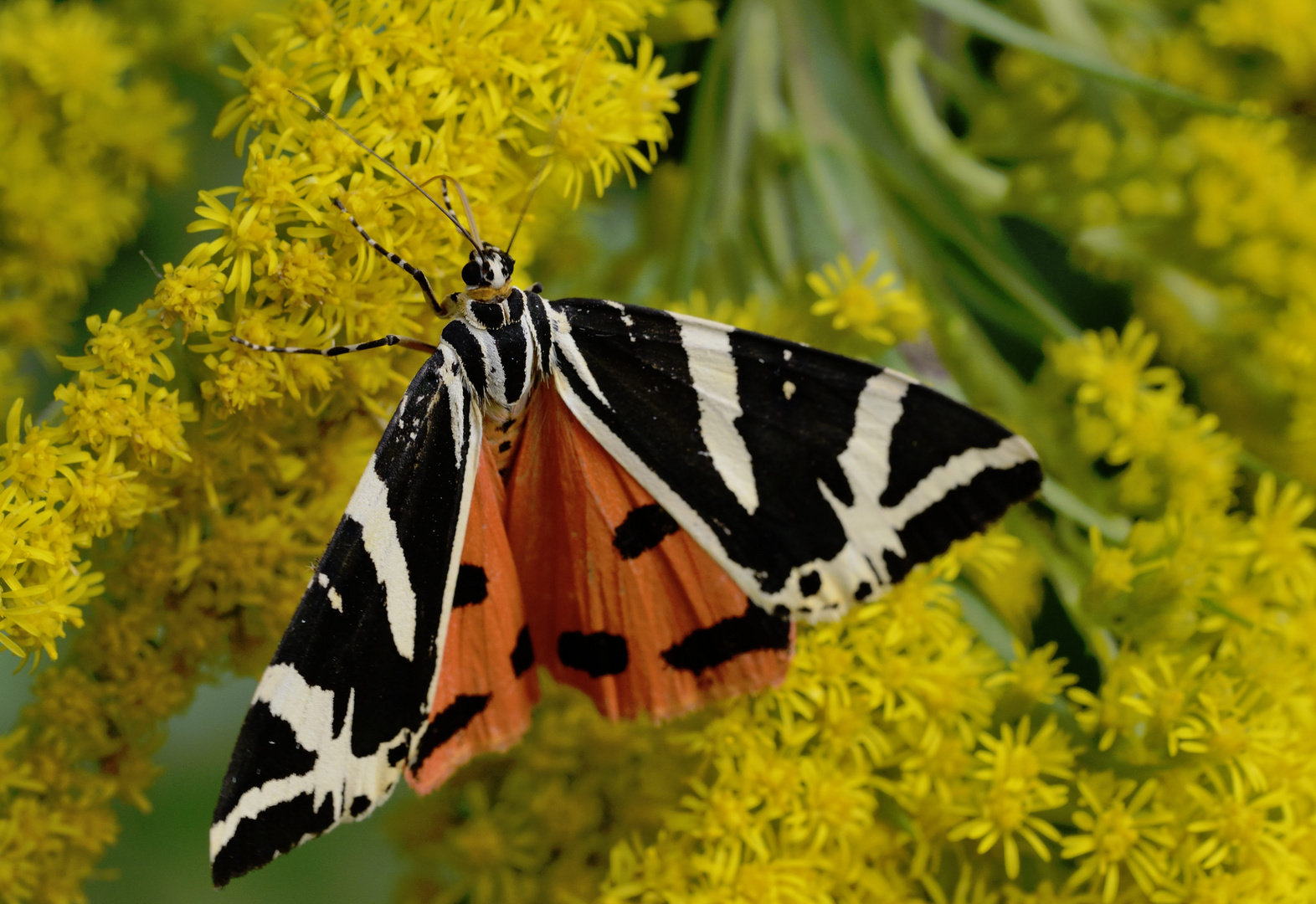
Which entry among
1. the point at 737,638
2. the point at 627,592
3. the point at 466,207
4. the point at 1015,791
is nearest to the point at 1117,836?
the point at 1015,791

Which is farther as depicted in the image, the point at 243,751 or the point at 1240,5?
the point at 1240,5

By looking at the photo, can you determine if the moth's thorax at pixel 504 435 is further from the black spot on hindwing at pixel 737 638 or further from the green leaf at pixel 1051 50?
the green leaf at pixel 1051 50

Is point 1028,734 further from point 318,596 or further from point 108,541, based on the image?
point 108,541

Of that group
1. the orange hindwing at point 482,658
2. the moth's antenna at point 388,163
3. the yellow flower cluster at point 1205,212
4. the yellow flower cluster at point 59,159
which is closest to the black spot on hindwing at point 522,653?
the orange hindwing at point 482,658

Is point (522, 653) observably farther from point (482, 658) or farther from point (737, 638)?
point (737, 638)

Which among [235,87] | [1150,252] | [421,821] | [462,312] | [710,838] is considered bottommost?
[710,838]

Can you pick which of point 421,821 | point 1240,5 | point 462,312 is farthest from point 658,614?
point 1240,5

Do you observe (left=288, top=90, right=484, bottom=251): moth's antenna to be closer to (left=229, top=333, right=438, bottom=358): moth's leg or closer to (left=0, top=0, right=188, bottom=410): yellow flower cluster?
(left=229, top=333, right=438, bottom=358): moth's leg
